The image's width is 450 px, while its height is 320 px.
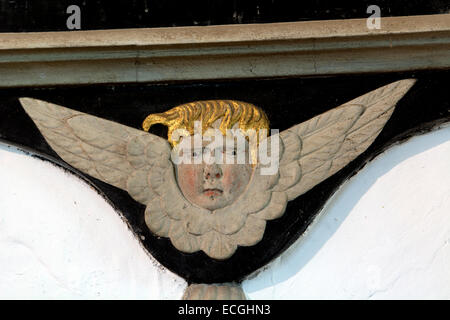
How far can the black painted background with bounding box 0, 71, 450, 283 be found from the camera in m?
4.44

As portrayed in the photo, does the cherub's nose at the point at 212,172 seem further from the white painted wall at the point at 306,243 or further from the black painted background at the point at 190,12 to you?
the black painted background at the point at 190,12

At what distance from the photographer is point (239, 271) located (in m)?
4.43

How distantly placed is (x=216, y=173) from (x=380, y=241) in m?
0.78

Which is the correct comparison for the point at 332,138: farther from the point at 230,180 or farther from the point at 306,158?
the point at 230,180

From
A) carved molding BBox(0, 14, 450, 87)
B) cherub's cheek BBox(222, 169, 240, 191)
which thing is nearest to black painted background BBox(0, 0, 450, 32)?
carved molding BBox(0, 14, 450, 87)

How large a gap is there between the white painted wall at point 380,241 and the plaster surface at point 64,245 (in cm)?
51

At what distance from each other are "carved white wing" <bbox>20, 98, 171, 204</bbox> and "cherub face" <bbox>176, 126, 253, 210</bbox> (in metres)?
0.12

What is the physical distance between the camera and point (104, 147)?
14.8 ft

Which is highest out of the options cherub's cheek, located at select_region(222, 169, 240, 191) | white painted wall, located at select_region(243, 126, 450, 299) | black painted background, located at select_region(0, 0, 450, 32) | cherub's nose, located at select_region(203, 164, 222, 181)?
black painted background, located at select_region(0, 0, 450, 32)

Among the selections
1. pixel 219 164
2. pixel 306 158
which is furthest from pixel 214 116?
pixel 306 158

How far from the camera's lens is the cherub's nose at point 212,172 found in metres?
4.43

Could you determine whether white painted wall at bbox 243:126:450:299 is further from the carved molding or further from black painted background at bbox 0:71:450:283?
the carved molding

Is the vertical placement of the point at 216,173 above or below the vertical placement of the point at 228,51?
below

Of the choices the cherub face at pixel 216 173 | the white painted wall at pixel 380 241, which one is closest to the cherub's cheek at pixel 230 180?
the cherub face at pixel 216 173
